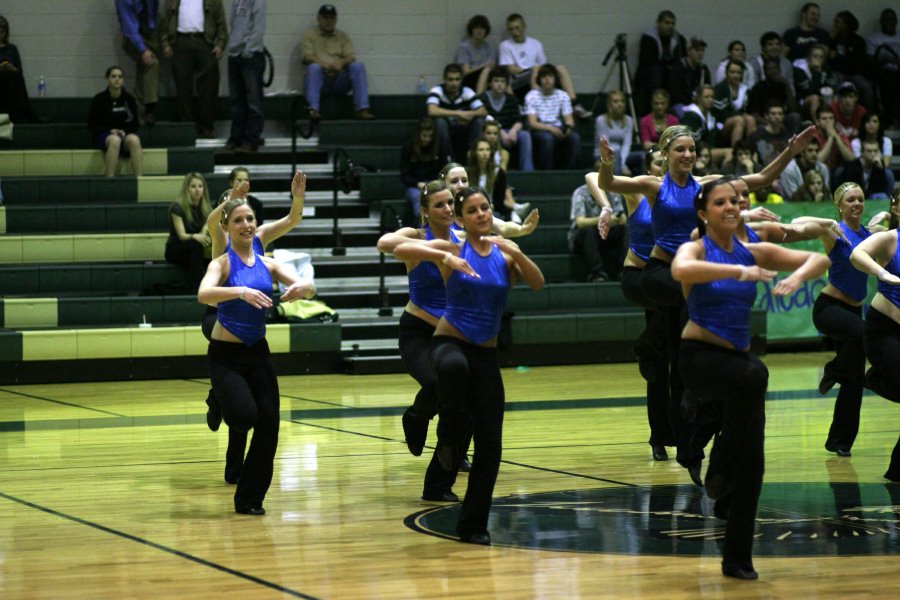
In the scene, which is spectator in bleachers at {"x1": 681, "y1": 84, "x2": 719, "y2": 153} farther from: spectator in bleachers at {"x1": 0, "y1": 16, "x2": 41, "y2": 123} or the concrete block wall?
spectator in bleachers at {"x1": 0, "y1": 16, "x2": 41, "y2": 123}

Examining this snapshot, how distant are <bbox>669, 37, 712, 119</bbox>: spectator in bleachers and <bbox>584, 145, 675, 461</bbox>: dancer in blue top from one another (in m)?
8.70

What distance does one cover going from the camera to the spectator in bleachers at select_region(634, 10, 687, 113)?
17359 millimetres

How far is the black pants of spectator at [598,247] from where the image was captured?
14703mm

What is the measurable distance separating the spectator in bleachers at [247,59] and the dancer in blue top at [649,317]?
773 centimetres

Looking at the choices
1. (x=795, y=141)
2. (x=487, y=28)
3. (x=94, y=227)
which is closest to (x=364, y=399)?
(x=94, y=227)

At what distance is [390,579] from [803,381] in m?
7.95

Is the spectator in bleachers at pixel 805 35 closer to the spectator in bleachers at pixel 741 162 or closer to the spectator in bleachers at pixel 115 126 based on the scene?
the spectator in bleachers at pixel 741 162

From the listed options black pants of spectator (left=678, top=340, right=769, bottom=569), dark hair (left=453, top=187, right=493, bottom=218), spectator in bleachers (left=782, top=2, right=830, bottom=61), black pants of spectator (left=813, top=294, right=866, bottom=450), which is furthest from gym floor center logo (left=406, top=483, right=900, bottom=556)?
spectator in bleachers (left=782, top=2, right=830, bottom=61)

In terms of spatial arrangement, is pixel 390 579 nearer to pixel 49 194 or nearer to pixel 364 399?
pixel 364 399

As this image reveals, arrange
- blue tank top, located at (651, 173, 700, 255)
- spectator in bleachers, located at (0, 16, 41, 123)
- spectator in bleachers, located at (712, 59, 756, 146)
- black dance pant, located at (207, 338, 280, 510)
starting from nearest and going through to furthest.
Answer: black dance pant, located at (207, 338, 280, 510), blue tank top, located at (651, 173, 700, 255), spectator in bleachers, located at (0, 16, 41, 123), spectator in bleachers, located at (712, 59, 756, 146)

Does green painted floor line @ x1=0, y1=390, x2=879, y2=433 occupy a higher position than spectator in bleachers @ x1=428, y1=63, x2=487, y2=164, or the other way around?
spectator in bleachers @ x1=428, y1=63, x2=487, y2=164

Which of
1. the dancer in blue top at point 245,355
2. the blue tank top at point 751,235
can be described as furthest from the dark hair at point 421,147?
the blue tank top at point 751,235

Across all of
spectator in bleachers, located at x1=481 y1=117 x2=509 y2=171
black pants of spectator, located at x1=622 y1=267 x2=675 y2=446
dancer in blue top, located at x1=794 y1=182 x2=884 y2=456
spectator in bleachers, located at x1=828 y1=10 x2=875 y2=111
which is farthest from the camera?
spectator in bleachers, located at x1=828 y1=10 x2=875 y2=111

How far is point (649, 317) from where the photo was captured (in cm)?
862
